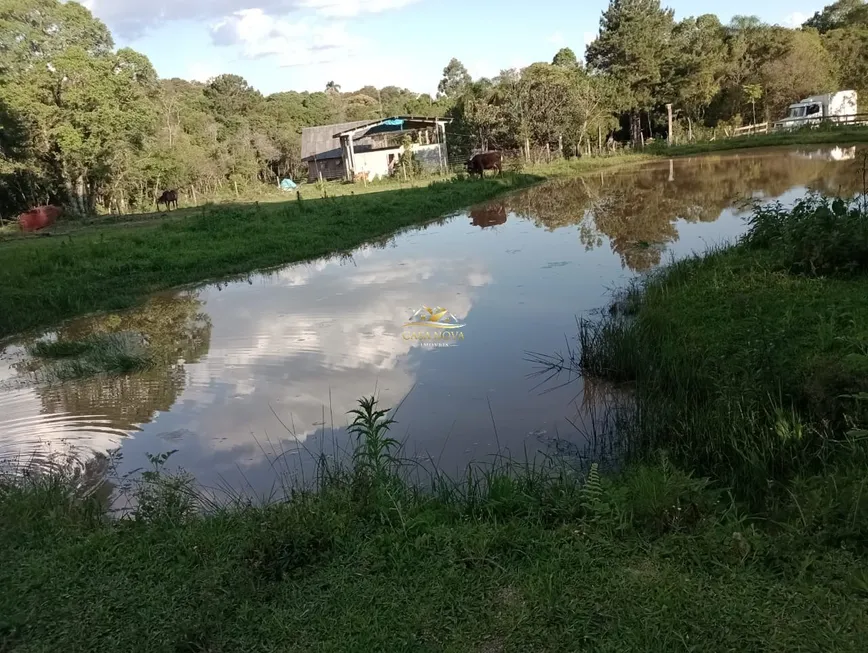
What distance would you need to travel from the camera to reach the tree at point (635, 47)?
33.3 m

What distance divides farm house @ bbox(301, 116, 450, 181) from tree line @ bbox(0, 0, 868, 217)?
2206mm

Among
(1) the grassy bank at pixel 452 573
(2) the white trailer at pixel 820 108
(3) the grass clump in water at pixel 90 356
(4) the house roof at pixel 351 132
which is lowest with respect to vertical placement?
(1) the grassy bank at pixel 452 573

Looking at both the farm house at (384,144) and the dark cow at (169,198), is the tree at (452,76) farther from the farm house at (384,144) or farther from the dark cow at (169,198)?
the dark cow at (169,198)

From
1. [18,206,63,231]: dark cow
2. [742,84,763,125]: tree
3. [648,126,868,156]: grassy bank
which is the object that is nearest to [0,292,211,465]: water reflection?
[18,206,63,231]: dark cow

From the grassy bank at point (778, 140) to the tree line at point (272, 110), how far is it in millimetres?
3475

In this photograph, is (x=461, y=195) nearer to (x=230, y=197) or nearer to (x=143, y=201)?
(x=230, y=197)

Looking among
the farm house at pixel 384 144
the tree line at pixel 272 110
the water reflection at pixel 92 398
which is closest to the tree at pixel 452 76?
the tree line at pixel 272 110

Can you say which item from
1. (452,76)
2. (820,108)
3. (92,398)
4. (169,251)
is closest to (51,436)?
(92,398)

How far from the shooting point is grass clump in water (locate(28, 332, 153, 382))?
6.94m

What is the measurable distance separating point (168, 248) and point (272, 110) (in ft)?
130

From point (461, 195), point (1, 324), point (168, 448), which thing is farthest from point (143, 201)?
point (168, 448)

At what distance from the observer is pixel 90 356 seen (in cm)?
723

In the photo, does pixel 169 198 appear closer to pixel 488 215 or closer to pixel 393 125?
pixel 488 215

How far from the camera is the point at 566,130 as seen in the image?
30750 millimetres
